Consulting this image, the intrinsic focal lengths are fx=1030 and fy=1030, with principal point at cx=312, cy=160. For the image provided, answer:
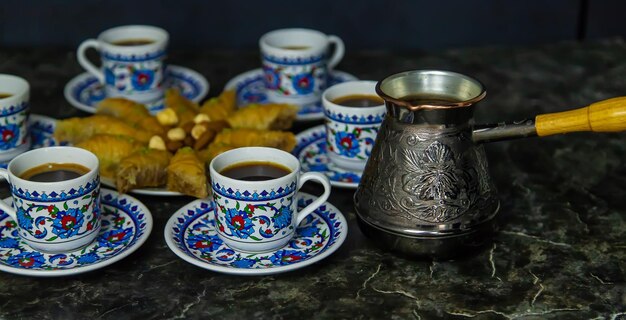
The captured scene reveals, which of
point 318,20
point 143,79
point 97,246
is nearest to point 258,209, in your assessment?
point 97,246

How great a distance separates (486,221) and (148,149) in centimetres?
52

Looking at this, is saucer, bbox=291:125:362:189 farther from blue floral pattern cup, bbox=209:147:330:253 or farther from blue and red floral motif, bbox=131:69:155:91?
blue and red floral motif, bbox=131:69:155:91

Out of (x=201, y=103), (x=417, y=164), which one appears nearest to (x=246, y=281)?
(x=417, y=164)

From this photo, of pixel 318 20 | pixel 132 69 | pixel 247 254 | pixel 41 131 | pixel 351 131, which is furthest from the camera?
pixel 318 20

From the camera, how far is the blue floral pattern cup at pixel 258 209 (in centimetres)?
127

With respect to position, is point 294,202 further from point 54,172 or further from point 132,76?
point 132,76

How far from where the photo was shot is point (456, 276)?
1.27m

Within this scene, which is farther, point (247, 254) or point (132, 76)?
point (132, 76)

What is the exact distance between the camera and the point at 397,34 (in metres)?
2.31

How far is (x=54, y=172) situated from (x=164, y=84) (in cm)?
52

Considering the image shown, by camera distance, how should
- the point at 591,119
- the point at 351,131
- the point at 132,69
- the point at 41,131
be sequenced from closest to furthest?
the point at 591,119 → the point at 351,131 → the point at 41,131 → the point at 132,69

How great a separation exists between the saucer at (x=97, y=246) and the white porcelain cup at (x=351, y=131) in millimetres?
322

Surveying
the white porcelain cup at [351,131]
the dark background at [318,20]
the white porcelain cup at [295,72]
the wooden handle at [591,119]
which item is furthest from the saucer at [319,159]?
the dark background at [318,20]

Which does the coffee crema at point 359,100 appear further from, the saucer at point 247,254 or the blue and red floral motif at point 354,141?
the saucer at point 247,254
